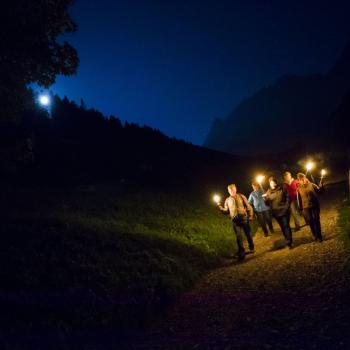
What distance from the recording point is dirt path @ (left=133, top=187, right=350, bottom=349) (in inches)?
270

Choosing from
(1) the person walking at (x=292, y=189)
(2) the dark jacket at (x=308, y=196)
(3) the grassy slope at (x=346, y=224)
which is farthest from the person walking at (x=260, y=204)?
(2) the dark jacket at (x=308, y=196)

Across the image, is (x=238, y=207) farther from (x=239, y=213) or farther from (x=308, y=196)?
(x=308, y=196)

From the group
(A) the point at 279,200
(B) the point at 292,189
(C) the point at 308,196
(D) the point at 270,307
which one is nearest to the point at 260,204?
(B) the point at 292,189

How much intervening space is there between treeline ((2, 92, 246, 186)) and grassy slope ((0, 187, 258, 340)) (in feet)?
27.3

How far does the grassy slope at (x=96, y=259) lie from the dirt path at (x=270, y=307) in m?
0.91

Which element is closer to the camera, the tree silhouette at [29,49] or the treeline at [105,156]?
the tree silhouette at [29,49]

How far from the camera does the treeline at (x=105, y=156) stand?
30148 millimetres

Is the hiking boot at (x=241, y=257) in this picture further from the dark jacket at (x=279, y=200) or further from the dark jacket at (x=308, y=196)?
the dark jacket at (x=308, y=196)

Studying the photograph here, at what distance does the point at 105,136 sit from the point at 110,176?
653 inches

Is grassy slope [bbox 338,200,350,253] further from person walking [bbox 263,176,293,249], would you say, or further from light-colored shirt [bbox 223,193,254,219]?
light-colored shirt [bbox 223,193,254,219]

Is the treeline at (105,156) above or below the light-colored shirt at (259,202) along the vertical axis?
above

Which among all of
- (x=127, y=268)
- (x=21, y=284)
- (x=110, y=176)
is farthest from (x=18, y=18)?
(x=110, y=176)

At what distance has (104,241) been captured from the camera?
1349 cm

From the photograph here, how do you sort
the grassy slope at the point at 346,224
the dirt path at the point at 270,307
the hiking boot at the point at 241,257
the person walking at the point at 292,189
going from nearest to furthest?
1. the dirt path at the point at 270,307
2. the grassy slope at the point at 346,224
3. the hiking boot at the point at 241,257
4. the person walking at the point at 292,189
